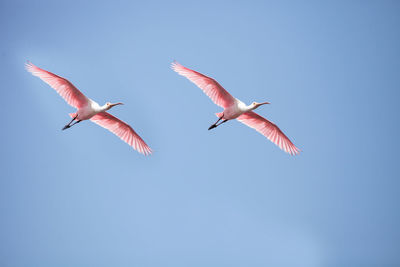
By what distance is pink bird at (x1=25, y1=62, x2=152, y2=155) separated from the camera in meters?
14.8

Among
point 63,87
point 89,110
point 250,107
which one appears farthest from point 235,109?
point 63,87

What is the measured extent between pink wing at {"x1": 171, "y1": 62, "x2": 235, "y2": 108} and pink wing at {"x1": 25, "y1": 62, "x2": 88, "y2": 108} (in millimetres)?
2391

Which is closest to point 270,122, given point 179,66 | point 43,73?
point 179,66

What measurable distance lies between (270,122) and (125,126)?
389cm

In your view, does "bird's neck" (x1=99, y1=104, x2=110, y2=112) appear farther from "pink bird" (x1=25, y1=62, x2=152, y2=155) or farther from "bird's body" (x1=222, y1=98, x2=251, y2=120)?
"bird's body" (x1=222, y1=98, x2=251, y2=120)

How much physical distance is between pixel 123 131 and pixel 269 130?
13.0 feet

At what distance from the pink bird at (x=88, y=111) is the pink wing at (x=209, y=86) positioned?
76.1 inches

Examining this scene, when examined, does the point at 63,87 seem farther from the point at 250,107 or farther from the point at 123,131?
the point at 250,107

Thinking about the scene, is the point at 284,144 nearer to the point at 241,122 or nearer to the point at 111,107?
the point at 241,122

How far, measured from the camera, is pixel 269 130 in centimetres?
1733

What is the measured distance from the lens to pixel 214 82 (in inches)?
604

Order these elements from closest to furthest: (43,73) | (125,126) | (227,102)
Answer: (43,73), (227,102), (125,126)

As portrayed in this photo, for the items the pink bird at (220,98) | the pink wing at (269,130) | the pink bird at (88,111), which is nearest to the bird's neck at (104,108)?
the pink bird at (88,111)

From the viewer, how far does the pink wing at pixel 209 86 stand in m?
15.3
